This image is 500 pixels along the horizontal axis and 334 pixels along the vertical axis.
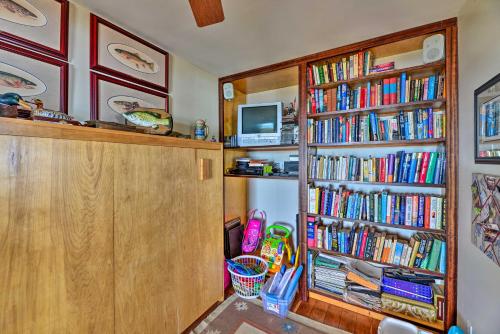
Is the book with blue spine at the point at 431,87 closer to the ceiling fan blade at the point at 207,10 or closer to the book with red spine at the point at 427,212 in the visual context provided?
the book with red spine at the point at 427,212

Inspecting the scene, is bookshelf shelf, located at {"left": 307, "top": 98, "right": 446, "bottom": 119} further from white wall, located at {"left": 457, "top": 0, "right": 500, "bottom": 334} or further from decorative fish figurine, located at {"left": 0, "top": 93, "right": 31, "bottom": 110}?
decorative fish figurine, located at {"left": 0, "top": 93, "right": 31, "bottom": 110}

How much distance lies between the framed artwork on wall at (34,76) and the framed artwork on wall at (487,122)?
2187 mm

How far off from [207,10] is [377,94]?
1.39 m

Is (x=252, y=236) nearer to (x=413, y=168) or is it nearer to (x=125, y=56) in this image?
(x=413, y=168)

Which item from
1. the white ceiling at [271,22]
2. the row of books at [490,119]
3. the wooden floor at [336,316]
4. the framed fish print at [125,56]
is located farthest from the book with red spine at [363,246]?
the framed fish print at [125,56]

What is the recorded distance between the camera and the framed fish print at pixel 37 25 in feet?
3.21

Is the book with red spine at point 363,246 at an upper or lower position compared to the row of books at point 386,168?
lower

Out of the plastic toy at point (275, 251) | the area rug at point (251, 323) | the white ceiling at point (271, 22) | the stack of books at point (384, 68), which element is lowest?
the area rug at point (251, 323)

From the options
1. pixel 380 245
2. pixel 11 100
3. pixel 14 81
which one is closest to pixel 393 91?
pixel 380 245

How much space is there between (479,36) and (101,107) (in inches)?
88.0

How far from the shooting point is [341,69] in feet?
5.50

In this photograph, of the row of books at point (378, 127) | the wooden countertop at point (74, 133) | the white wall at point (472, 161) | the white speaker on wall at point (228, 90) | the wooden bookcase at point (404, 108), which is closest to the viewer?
the wooden countertop at point (74, 133)

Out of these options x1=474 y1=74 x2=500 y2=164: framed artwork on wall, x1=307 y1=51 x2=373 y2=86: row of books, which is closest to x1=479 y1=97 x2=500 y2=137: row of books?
x1=474 y1=74 x2=500 y2=164: framed artwork on wall

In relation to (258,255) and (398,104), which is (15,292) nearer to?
(258,255)
